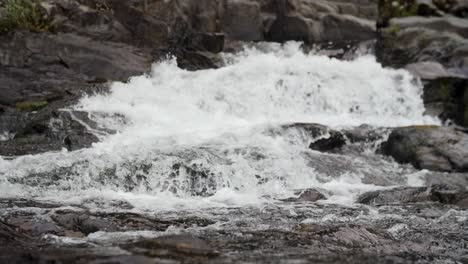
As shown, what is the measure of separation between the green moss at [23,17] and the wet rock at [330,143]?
25.2 feet

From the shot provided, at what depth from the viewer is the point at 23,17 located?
14836 mm

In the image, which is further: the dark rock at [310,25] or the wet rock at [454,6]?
the wet rock at [454,6]

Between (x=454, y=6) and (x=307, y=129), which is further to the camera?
(x=454, y=6)

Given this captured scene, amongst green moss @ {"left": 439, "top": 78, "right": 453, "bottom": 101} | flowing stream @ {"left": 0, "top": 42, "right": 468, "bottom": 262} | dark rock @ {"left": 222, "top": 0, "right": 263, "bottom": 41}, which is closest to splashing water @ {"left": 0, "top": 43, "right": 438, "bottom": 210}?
flowing stream @ {"left": 0, "top": 42, "right": 468, "bottom": 262}

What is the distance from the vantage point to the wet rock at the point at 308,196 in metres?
8.77

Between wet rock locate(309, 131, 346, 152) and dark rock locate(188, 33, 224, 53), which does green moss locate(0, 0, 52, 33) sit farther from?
wet rock locate(309, 131, 346, 152)

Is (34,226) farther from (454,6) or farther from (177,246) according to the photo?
(454,6)

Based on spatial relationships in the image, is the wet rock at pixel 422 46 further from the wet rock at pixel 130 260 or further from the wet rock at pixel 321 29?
the wet rock at pixel 130 260

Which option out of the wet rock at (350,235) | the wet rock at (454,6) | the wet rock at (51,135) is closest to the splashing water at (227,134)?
the wet rock at (51,135)

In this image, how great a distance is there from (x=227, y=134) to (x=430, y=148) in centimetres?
411

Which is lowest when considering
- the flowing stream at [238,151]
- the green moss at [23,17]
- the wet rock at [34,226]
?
the wet rock at [34,226]

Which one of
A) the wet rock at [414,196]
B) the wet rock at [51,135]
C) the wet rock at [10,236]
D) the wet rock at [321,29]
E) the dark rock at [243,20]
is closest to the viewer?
the wet rock at [10,236]

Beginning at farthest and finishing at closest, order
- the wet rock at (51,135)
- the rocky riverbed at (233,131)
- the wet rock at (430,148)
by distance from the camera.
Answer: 1. the wet rock at (430,148)
2. the wet rock at (51,135)
3. the rocky riverbed at (233,131)

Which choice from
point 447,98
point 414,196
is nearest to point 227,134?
point 414,196
